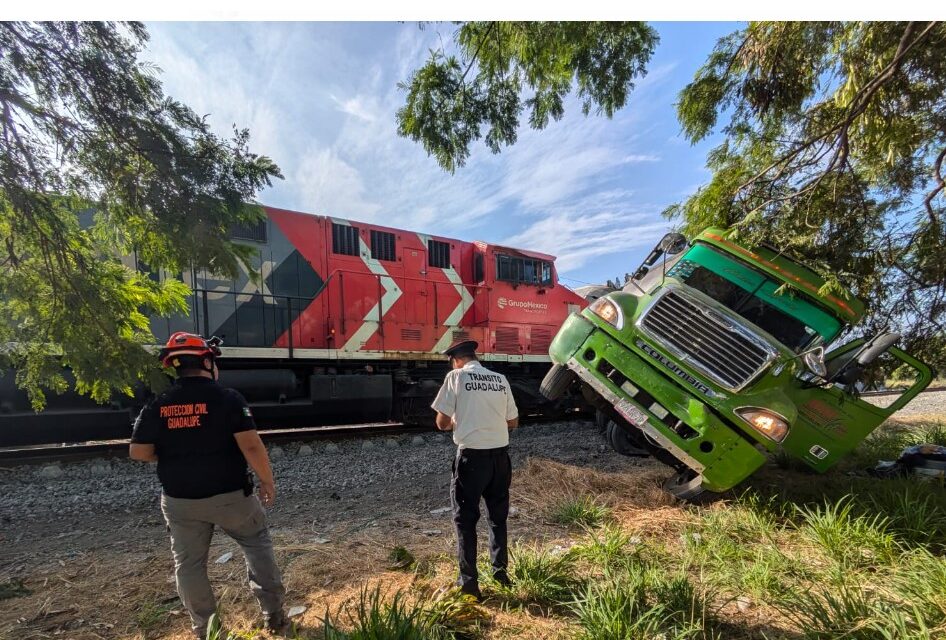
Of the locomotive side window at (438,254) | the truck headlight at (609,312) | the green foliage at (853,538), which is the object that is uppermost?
the locomotive side window at (438,254)

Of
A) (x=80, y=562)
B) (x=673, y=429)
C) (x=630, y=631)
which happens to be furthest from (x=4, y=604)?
(x=673, y=429)

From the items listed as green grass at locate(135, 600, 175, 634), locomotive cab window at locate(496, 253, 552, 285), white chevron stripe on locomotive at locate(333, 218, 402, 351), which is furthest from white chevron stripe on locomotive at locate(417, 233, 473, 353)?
green grass at locate(135, 600, 175, 634)

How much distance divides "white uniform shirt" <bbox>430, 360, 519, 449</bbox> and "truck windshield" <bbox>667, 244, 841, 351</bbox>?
8.99 feet

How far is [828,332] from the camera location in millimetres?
4090

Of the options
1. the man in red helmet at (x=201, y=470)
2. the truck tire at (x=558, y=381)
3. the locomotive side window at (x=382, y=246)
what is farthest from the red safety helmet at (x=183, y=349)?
the locomotive side window at (x=382, y=246)

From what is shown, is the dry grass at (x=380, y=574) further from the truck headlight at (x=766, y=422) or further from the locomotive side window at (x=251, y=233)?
the locomotive side window at (x=251, y=233)

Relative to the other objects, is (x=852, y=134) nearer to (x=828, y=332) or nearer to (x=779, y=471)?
(x=828, y=332)

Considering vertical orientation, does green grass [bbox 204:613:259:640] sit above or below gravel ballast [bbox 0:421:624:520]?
above

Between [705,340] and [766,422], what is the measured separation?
A: 0.77 meters

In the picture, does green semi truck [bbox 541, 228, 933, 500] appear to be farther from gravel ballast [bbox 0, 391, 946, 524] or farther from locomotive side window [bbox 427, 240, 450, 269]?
locomotive side window [bbox 427, 240, 450, 269]

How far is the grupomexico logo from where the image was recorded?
9071 millimetres

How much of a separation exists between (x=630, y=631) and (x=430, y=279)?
277 inches

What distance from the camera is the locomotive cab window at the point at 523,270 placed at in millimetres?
9133

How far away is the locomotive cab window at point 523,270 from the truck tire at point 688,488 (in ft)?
18.1
